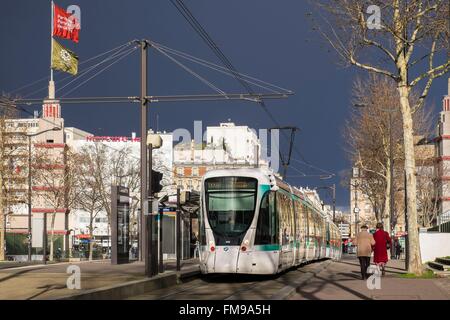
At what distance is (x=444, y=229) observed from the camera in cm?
4325

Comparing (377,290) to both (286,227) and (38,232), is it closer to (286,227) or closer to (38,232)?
(286,227)

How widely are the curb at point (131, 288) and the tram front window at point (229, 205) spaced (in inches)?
69.6

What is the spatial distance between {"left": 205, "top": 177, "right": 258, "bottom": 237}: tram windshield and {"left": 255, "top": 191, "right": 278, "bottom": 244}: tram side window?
0.30 meters

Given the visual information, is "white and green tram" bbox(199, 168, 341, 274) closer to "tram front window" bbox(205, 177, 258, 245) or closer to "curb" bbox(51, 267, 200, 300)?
"tram front window" bbox(205, 177, 258, 245)

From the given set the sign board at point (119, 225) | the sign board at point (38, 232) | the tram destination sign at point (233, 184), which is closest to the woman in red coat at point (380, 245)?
the tram destination sign at point (233, 184)

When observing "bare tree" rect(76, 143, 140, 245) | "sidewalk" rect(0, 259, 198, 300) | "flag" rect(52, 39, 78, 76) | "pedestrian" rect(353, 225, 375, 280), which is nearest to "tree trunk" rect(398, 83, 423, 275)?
"pedestrian" rect(353, 225, 375, 280)

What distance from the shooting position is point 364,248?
2370cm

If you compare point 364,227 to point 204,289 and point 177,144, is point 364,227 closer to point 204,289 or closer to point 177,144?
point 204,289

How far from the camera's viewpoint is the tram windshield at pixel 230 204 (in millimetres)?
22812

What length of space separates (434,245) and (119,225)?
20062 millimetres

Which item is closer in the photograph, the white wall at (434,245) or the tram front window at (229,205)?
the tram front window at (229,205)

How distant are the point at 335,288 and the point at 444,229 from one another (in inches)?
984

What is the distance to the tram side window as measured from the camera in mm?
22875

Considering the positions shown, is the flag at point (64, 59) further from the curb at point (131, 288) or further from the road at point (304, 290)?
the road at point (304, 290)
